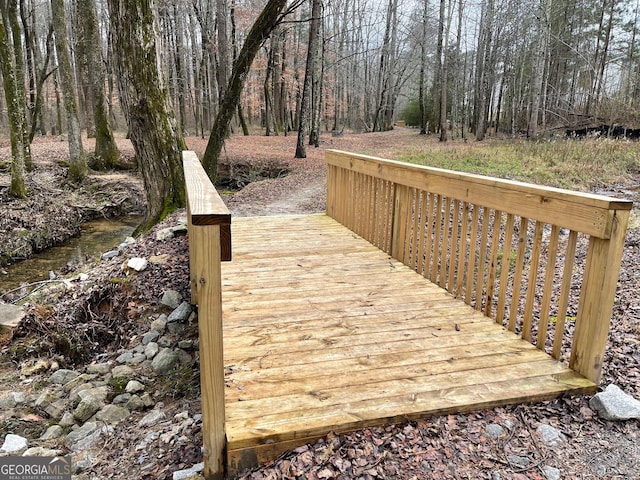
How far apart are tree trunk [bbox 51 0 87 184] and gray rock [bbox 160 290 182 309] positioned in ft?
28.7

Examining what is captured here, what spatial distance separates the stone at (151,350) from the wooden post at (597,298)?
2.85m

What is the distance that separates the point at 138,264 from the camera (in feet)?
16.0

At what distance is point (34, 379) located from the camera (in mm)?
3586

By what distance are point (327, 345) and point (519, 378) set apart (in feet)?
3.47

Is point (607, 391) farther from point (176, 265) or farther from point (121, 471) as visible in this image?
point (176, 265)

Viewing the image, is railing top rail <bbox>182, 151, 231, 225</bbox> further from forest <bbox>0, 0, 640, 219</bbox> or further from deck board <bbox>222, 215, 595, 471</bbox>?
forest <bbox>0, 0, 640, 219</bbox>

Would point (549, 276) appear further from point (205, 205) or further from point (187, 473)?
point (187, 473)

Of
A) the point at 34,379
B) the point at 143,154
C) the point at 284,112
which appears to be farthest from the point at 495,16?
the point at 34,379

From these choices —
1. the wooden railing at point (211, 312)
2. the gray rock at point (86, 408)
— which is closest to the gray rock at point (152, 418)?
the gray rock at point (86, 408)

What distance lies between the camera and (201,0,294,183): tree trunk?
25.0ft

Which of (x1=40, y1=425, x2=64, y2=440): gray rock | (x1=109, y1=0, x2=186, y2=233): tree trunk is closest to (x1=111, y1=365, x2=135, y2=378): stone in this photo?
(x1=40, y1=425, x2=64, y2=440): gray rock

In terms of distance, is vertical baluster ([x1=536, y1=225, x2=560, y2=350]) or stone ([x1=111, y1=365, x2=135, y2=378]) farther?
stone ([x1=111, y1=365, x2=135, y2=378])

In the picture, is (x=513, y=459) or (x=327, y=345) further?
(x=327, y=345)

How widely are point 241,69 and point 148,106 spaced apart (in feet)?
6.44
